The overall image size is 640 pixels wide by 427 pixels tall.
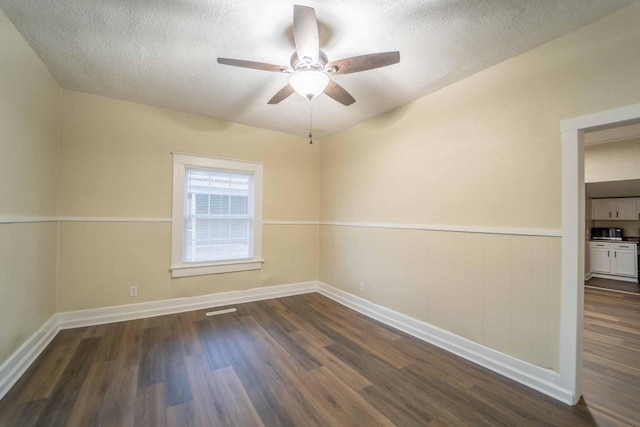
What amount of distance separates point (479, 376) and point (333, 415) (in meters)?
1.29

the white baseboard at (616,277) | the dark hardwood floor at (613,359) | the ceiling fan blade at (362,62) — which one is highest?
the ceiling fan blade at (362,62)

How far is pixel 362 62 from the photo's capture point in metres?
1.85

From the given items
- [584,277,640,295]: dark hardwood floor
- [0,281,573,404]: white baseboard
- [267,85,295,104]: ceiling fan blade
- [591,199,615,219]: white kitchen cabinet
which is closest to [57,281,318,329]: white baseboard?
[0,281,573,404]: white baseboard

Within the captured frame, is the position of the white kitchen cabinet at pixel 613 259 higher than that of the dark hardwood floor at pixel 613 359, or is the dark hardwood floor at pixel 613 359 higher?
the white kitchen cabinet at pixel 613 259

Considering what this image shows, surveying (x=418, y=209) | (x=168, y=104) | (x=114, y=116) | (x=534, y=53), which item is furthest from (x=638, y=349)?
(x=114, y=116)

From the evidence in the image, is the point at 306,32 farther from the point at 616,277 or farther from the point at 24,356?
the point at 616,277

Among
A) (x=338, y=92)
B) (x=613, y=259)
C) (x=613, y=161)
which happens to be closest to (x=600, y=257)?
(x=613, y=259)

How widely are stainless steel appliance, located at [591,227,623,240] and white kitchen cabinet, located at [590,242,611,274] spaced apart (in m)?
0.32

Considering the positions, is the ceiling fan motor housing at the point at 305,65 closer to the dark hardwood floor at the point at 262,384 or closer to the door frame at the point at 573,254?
the door frame at the point at 573,254

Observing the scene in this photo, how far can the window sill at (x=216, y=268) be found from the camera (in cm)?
349

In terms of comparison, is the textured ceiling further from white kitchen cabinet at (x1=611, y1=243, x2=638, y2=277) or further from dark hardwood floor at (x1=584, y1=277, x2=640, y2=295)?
white kitchen cabinet at (x1=611, y1=243, x2=638, y2=277)

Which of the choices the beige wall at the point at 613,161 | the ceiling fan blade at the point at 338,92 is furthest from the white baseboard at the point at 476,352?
the beige wall at the point at 613,161

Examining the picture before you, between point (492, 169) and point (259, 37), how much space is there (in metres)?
2.23

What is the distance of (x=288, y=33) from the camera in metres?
1.94
